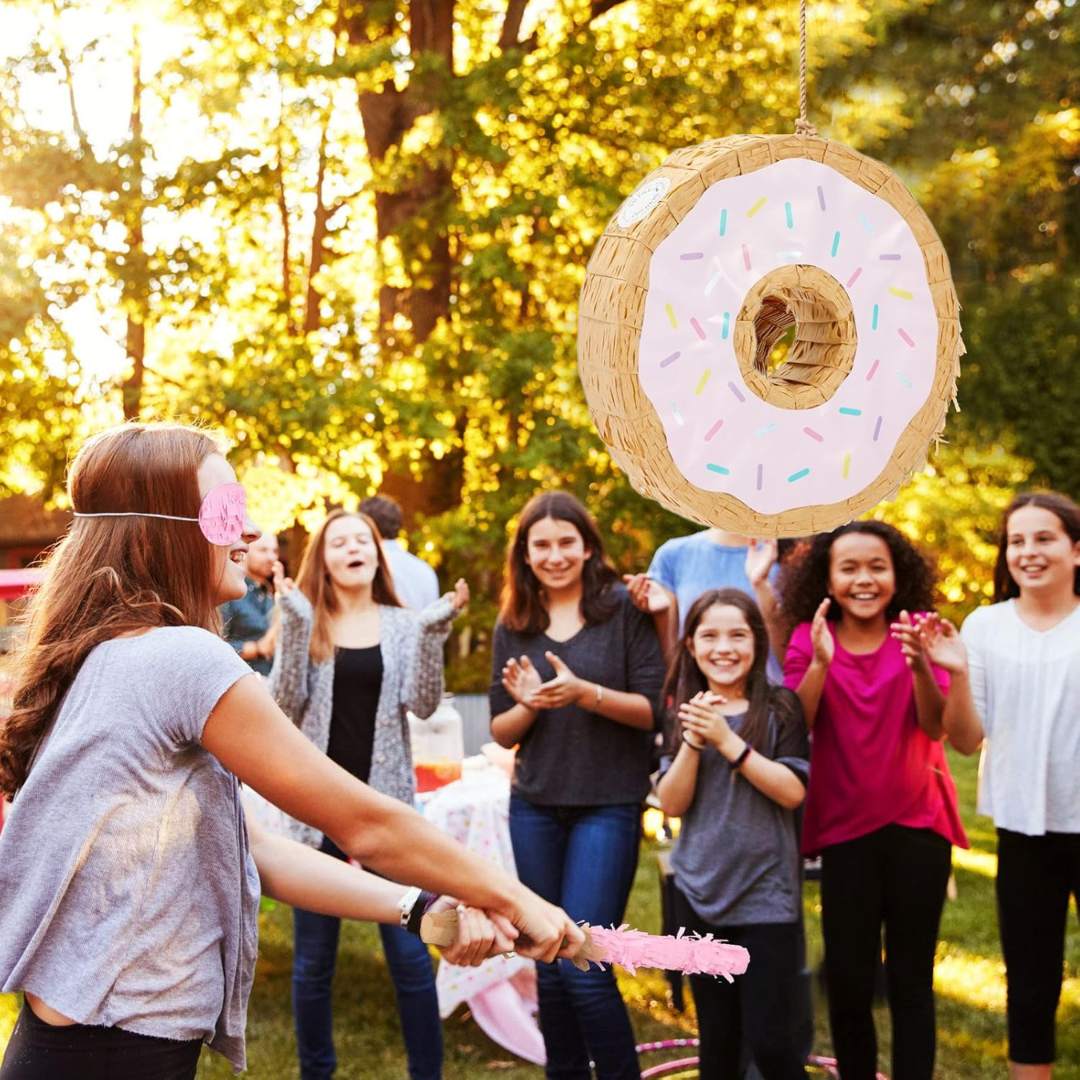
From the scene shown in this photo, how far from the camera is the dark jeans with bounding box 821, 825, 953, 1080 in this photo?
2758 millimetres

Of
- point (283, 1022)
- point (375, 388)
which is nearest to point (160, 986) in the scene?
point (283, 1022)

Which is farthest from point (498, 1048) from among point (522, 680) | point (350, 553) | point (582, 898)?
point (350, 553)

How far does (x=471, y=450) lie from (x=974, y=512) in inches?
164

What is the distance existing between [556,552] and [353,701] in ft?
2.18

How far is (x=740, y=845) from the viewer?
272cm

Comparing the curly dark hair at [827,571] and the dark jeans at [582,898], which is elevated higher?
the curly dark hair at [827,571]

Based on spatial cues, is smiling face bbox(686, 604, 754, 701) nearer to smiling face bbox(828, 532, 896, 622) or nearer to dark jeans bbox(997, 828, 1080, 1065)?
smiling face bbox(828, 532, 896, 622)

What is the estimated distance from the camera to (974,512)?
1020cm

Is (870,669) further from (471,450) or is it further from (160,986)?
(471,450)

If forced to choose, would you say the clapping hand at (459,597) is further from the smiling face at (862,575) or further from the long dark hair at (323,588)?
the smiling face at (862,575)

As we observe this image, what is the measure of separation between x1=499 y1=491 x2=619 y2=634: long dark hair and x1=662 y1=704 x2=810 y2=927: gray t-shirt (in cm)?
48

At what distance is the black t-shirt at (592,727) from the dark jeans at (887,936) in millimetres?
499

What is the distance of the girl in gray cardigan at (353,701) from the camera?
3191 mm

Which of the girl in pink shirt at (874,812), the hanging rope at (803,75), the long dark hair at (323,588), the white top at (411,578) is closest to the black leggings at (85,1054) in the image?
the hanging rope at (803,75)
